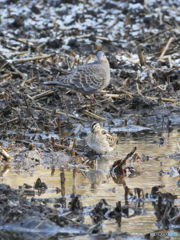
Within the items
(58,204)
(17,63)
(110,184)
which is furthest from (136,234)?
(17,63)

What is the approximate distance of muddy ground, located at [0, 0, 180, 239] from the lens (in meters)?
5.48

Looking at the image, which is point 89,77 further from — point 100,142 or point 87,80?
point 100,142

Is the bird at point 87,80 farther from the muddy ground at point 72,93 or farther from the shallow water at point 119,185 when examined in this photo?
the shallow water at point 119,185

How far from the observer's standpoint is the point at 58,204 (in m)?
5.26

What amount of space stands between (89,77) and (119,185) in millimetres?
4773

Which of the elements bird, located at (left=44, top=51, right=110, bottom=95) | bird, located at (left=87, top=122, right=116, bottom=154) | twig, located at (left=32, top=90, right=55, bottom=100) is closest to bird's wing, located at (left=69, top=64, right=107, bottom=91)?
bird, located at (left=44, top=51, right=110, bottom=95)

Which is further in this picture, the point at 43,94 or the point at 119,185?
the point at 43,94

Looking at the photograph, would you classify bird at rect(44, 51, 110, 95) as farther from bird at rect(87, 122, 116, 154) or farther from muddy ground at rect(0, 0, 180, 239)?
bird at rect(87, 122, 116, 154)

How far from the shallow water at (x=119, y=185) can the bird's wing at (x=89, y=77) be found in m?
2.41

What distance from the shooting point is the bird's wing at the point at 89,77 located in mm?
10359

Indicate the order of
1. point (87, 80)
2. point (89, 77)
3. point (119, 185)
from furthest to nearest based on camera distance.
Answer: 1. point (89, 77)
2. point (87, 80)
3. point (119, 185)

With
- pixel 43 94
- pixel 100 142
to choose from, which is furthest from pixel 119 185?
pixel 43 94

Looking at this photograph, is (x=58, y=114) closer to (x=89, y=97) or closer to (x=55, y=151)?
(x=89, y=97)

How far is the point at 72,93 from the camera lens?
37.0 ft
